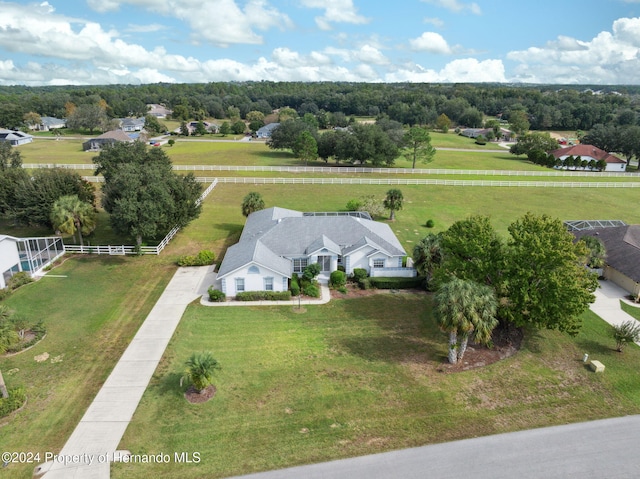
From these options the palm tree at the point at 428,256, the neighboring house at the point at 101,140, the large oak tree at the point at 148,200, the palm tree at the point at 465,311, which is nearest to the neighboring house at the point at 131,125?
the neighboring house at the point at 101,140

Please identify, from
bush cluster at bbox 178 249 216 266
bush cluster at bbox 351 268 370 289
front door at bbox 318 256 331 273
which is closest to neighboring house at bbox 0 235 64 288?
bush cluster at bbox 178 249 216 266

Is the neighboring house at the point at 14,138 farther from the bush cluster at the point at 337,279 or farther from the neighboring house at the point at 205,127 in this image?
the bush cluster at the point at 337,279

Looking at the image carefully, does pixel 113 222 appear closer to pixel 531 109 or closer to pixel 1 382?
pixel 1 382

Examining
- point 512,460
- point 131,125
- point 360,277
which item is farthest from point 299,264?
point 131,125

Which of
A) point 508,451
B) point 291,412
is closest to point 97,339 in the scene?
point 291,412

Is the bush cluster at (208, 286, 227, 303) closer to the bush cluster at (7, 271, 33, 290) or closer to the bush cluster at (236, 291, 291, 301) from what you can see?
the bush cluster at (236, 291, 291, 301)

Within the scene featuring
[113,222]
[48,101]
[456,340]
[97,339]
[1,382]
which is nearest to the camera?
[1,382]

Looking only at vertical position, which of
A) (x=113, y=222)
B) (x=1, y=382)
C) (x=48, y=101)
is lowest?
(x=1, y=382)
